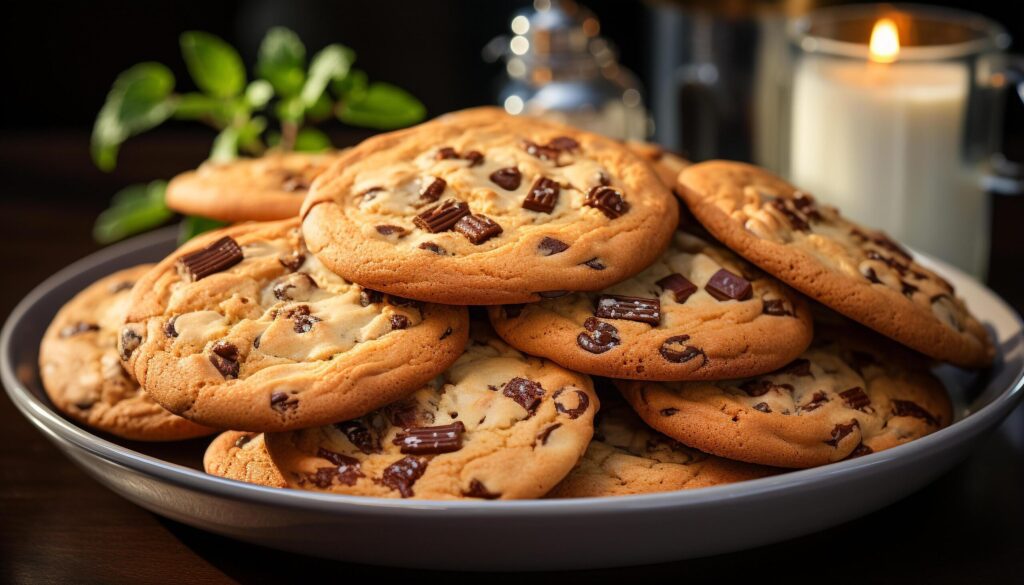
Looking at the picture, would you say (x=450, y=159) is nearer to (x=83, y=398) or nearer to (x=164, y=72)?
(x=83, y=398)

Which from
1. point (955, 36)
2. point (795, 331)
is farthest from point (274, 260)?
A: point (955, 36)

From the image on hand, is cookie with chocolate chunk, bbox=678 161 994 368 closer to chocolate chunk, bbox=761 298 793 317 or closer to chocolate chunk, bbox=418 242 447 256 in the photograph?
chocolate chunk, bbox=761 298 793 317

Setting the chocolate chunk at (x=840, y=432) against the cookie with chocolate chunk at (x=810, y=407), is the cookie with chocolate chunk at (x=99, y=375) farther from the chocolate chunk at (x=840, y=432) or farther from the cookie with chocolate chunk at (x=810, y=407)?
the chocolate chunk at (x=840, y=432)

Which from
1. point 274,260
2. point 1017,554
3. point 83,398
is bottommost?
point 1017,554

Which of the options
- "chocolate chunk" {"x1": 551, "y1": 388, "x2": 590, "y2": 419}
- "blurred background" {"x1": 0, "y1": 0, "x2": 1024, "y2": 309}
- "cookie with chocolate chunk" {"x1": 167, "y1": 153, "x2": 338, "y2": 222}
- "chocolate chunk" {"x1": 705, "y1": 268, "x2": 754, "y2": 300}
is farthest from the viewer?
"blurred background" {"x1": 0, "y1": 0, "x2": 1024, "y2": 309}

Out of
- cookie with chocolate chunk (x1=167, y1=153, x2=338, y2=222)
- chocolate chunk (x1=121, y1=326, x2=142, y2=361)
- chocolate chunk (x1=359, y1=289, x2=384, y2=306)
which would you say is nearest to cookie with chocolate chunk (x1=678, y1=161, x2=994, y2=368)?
chocolate chunk (x1=359, y1=289, x2=384, y2=306)

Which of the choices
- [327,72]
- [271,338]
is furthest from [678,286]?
[327,72]
